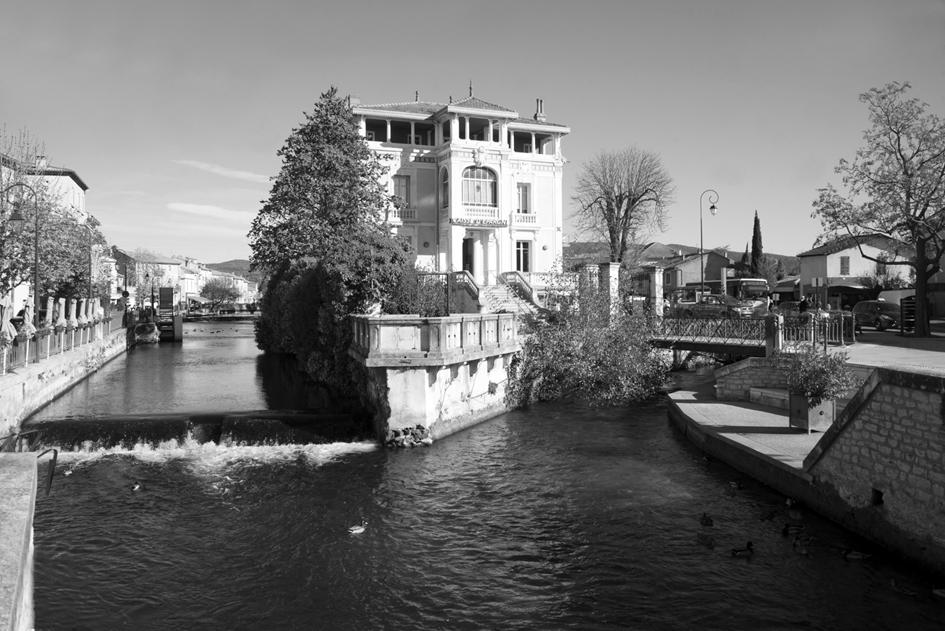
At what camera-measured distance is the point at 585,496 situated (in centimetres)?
1357

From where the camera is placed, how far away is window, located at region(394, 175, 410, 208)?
41.4 metres

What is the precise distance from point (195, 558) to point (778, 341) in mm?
17191

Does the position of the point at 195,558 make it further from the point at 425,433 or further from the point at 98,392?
the point at 98,392

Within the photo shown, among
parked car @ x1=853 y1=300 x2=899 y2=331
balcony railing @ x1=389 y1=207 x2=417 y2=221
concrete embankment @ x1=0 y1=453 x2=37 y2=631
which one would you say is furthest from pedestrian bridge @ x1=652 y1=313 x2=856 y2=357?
concrete embankment @ x1=0 y1=453 x2=37 y2=631

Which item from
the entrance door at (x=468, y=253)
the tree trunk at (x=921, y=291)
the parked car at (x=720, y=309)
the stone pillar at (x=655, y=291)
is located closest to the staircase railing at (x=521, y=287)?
the stone pillar at (x=655, y=291)

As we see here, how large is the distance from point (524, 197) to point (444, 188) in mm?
5211

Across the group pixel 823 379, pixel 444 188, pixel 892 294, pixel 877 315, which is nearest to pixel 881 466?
pixel 823 379

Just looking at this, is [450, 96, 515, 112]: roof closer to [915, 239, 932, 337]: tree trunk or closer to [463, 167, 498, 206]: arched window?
[463, 167, 498, 206]: arched window

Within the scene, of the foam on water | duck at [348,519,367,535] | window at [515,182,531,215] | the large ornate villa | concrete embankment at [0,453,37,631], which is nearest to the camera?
concrete embankment at [0,453,37,631]

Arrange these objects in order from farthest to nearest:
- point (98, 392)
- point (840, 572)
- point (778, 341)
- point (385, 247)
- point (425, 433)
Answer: point (98, 392) < point (385, 247) < point (778, 341) < point (425, 433) < point (840, 572)

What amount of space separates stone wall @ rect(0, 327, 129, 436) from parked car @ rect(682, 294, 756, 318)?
2574cm

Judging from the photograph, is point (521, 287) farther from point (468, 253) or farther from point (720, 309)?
point (468, 253)

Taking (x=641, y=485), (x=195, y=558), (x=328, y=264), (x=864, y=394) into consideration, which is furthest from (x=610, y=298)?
(x=195, y=558)

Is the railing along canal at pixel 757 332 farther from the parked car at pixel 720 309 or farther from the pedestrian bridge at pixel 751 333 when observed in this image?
the parked car at pixel 720 309
